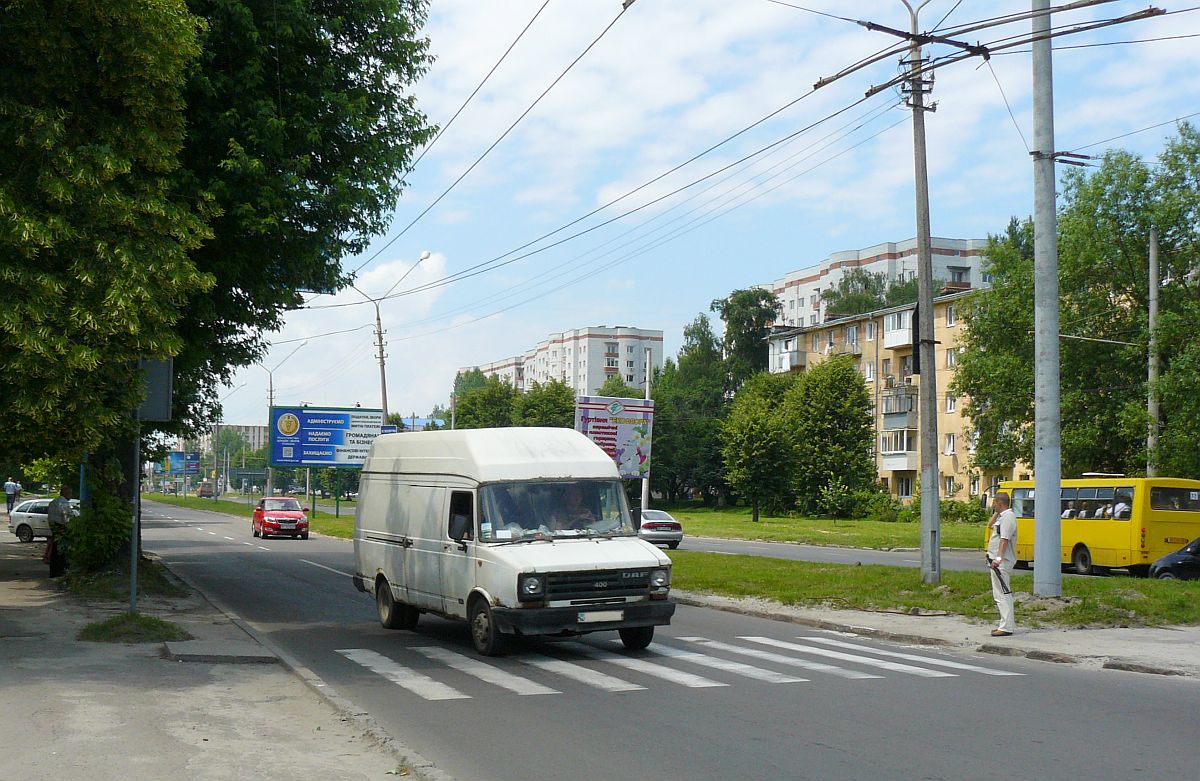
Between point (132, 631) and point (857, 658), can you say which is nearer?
point (857, 658)

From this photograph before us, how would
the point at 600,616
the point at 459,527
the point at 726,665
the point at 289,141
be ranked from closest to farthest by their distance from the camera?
the point at 726,665, the point at 600,616, the point at 459,527, the point at 289,141

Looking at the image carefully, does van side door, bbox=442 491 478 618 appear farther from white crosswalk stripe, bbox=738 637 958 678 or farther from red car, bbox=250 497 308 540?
red car, bbox=250 497 308 540

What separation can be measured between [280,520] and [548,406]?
59727 mm

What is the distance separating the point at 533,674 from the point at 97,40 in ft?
25.7

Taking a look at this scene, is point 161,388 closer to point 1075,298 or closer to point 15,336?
point 15,336

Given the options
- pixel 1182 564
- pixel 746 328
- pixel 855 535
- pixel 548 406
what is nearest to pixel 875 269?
pixel 746 328

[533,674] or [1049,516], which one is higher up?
[1049,516]

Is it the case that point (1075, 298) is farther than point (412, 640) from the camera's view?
Yes

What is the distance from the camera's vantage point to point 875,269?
11675 centimetres

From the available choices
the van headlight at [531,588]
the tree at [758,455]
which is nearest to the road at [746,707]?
the van headlight at [531,588]

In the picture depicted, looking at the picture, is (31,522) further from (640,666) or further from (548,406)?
(548,406)

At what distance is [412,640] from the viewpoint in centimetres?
1502

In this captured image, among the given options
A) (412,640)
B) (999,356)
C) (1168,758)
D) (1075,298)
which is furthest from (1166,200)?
→ (1168,758)

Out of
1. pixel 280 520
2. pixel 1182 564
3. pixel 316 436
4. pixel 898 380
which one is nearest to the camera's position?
pixel 1182 564
